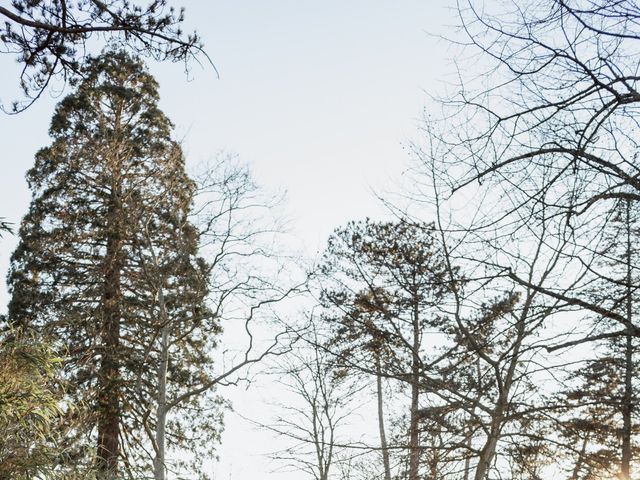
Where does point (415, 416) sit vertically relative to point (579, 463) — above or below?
above

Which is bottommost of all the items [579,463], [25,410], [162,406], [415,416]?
[25,410]

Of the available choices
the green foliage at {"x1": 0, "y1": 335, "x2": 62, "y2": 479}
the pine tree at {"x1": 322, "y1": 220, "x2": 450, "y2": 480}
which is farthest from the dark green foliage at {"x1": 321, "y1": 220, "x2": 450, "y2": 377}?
the green foliage at {"x1": 0, "y1": 335, "x2": 62, "y2": 479}

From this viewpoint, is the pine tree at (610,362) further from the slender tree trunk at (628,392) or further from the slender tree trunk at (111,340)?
the slender tree trunk at (111,340)

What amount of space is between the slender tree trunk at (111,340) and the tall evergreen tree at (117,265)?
2 cm

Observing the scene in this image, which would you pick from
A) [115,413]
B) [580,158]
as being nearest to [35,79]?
[580,158]

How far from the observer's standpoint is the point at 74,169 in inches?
617

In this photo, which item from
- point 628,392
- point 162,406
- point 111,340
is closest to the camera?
point 628,392

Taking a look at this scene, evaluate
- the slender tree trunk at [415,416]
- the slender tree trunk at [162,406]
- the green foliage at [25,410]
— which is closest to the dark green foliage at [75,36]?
the green foliage at [25,410]

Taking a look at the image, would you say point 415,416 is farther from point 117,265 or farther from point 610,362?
point 117,265

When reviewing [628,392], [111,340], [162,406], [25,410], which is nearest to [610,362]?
[628,392]

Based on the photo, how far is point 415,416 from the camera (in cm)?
947

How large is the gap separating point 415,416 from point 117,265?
26.1ft

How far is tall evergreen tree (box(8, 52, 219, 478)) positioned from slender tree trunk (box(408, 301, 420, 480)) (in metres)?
3.96

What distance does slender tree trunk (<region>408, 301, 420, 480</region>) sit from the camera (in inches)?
322
